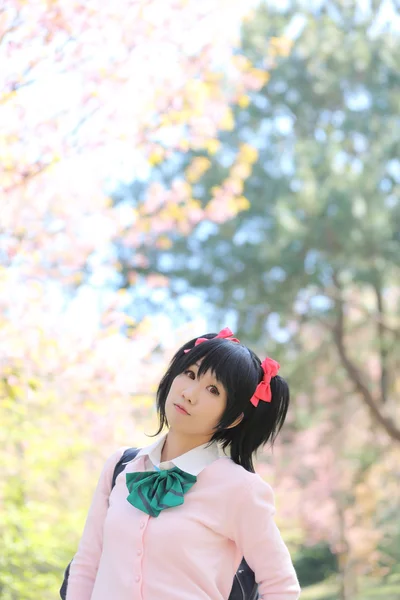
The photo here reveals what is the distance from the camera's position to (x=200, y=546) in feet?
4.28

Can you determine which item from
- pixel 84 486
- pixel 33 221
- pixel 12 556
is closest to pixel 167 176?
pixel 84 486

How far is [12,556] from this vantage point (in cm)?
377

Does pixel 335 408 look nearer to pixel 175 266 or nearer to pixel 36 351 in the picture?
pixel 175 266

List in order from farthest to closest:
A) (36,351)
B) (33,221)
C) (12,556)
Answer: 1. (33,221)
2. (12,556)
3. (36,351)

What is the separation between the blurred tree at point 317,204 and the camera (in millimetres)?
8102

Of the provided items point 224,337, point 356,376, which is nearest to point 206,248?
point 356,376

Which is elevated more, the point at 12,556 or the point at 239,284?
the point at 12,556

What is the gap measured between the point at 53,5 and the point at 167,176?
323 inches

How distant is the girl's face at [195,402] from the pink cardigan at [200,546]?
7 centimetres

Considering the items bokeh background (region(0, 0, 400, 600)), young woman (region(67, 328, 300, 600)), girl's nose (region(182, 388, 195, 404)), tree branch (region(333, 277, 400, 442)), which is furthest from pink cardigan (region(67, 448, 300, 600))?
tree branch (region(333, 277, 400, 442))

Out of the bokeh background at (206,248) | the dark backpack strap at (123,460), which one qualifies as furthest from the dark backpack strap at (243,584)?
the bokeh background at (206,248)

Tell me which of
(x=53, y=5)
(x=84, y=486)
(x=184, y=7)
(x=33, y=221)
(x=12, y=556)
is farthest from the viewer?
(x=84, y=486)

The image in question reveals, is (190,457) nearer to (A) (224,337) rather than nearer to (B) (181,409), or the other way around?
(B) (181,409)

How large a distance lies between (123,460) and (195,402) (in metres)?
0.21
